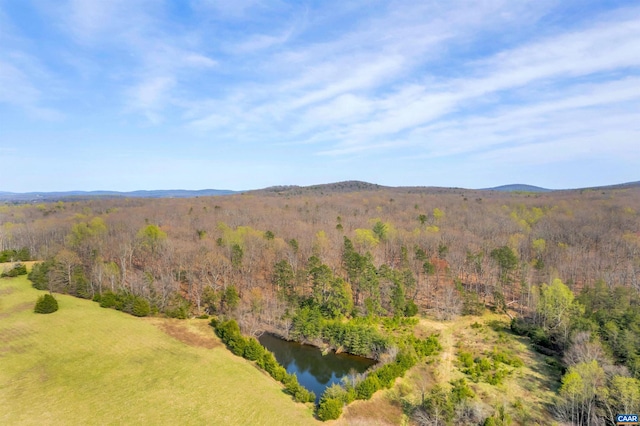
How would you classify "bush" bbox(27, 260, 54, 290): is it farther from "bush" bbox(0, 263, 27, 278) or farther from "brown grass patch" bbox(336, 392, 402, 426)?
"brown grass patch" bbox(336, 392, 402, 426)

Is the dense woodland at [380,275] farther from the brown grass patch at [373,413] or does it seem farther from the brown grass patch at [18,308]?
the brown grass patch at [18,308]

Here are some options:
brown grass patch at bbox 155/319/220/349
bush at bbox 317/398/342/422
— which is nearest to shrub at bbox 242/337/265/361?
brown grass patch at bbox 155/319/220/349

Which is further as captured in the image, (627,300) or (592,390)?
(627,300)

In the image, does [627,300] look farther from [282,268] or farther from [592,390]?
[282,268]

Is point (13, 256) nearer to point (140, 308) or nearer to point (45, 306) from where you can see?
point (45, 306)

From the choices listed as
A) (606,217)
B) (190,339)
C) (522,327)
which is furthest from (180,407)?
(606,217)

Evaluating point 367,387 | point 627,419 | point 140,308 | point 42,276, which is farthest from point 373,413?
point 42,276
